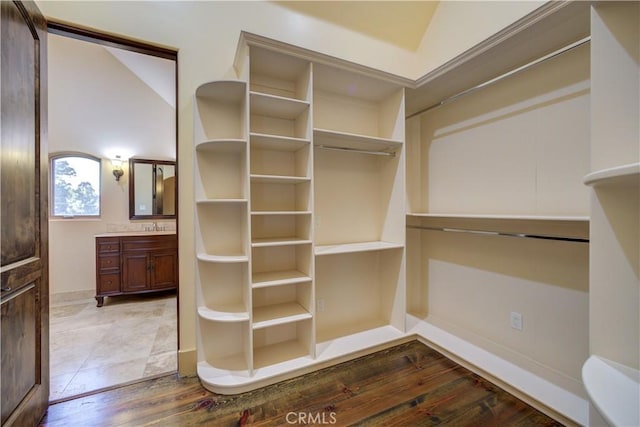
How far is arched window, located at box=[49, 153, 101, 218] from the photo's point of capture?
3629 millimetres

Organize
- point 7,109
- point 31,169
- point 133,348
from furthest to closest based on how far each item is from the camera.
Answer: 1. point 133,348
2. point 31,169
3. point 7,109

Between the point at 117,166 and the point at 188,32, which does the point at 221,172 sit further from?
the point at 117,166

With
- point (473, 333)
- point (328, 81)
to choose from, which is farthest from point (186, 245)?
point (473, 333)

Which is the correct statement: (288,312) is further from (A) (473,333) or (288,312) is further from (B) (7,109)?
(B) (7,109)

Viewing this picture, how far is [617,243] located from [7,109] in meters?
2.67

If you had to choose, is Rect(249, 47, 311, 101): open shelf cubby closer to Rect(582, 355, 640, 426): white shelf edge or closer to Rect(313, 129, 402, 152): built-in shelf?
Rect(313, 129, 402, 152): built-in shelf

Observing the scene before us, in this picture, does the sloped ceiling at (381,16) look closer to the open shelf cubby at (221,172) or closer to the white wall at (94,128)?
the open shelf cubby at (221,172)

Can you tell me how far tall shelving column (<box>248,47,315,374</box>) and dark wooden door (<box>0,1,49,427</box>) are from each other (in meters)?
1.19

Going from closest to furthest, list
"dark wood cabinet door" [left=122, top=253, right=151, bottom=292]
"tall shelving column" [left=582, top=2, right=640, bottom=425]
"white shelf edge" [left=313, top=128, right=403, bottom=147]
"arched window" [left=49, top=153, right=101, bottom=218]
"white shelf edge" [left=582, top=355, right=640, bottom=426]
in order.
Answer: "white shelf edge" [left=582, top=355, right=640, bottom=426], "tall shelving column" [left=582, top=2, right=640, bottom=425], "white shelf edge" [left=313, top=128, right=403, bottom=147], "dark wood cabinet door" [left=122, top=253, right=151, bottom=292], "arched window" [left=49, top=153, right=101, bottom=218]

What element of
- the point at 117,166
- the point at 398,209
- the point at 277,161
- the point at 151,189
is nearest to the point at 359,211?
the point at 398,209

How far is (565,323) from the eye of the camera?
172 cm

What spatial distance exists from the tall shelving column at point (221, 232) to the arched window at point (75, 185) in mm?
3038

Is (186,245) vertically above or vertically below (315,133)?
below

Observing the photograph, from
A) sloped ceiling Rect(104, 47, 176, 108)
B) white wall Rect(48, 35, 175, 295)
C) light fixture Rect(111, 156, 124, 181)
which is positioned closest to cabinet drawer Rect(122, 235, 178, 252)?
white wall Rect(48, 35, 175, 295)
